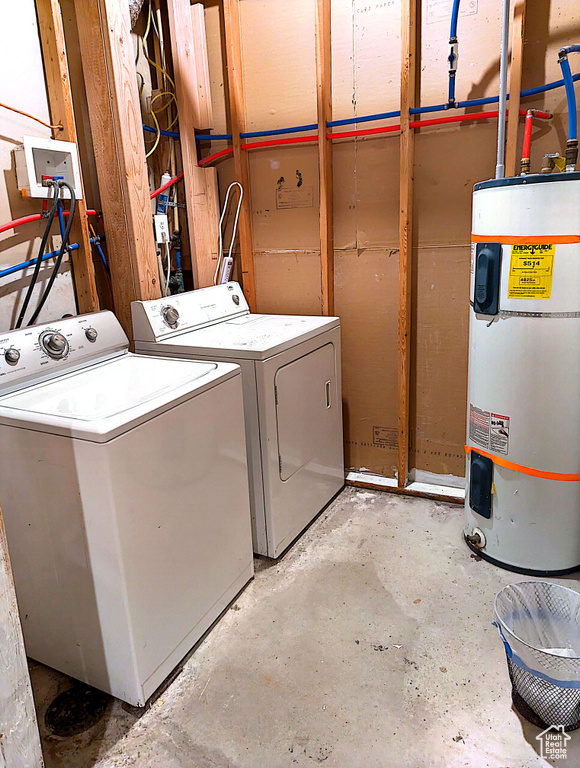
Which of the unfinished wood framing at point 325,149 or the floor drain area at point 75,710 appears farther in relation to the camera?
the unfinished wood framing at point 325,149

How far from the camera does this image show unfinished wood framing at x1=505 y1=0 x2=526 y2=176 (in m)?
2.08

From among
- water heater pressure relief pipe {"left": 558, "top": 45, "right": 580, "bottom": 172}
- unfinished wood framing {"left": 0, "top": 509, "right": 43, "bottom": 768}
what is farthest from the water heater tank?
unfinished wood framing {"left": 0, "top": 509, "right": 43, "bottom": 768}

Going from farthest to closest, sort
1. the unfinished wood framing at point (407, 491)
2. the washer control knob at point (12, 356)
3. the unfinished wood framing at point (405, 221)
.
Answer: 1. the unfinished wood framing at point (407, 491)
2. the unfinished wood framing at point (405, 221)
3. the washer control knob at point (12, 356)

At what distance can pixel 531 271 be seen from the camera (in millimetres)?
1853

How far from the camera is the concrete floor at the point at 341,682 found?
1.46 m

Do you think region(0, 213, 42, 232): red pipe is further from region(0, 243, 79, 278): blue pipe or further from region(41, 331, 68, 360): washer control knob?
region(41, 331, 68, 360): washer control knob

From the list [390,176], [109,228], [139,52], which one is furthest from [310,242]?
[139,52]

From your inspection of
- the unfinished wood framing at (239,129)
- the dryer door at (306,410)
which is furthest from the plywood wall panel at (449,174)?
the unfinished wood framing at (239,129)

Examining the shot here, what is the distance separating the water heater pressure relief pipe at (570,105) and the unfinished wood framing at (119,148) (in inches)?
63.9

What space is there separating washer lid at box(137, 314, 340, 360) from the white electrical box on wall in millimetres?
680

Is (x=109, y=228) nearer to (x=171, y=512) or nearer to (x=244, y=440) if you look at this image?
(x=244, y=440)

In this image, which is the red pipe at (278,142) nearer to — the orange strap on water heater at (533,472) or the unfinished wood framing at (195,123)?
the unfinished wood framing at (195,123)

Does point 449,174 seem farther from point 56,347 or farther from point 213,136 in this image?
point 56,347

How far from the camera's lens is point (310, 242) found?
8.95 feet
